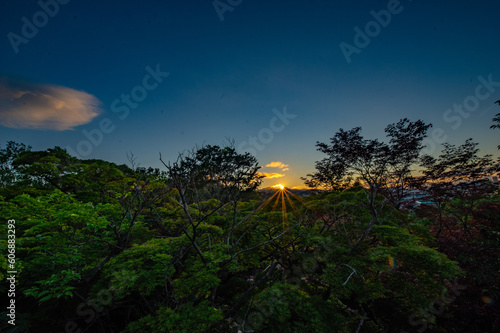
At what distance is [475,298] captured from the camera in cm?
479

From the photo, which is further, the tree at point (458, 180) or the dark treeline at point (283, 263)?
the tree at point (458, 180)

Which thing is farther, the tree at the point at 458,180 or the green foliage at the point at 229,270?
the tree at the point at 458,180

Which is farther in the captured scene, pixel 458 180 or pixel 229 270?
pixel 458 180

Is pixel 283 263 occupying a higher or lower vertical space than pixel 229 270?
lower

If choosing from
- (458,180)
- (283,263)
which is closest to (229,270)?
(283,263)

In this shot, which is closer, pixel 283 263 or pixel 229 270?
pixel 229 270

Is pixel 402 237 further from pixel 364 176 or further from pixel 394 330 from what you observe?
pixel 364 176

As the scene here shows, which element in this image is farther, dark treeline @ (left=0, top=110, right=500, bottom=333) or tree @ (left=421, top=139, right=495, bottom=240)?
tree @ (left=421, top=139, right=495, bottom=240)

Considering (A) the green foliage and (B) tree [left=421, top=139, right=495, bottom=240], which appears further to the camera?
(B) tree [left=421, top=139, right=495, bottom=240]

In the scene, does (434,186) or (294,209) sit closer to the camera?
(434,186)

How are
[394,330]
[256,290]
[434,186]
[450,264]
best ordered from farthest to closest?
[434,186] < [256,290] < [394,330] < [450,264]

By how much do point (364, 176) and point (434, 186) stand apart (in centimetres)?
363

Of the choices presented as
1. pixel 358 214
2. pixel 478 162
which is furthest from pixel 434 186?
pixel 358 214

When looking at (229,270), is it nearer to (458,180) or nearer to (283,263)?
(283,263)
